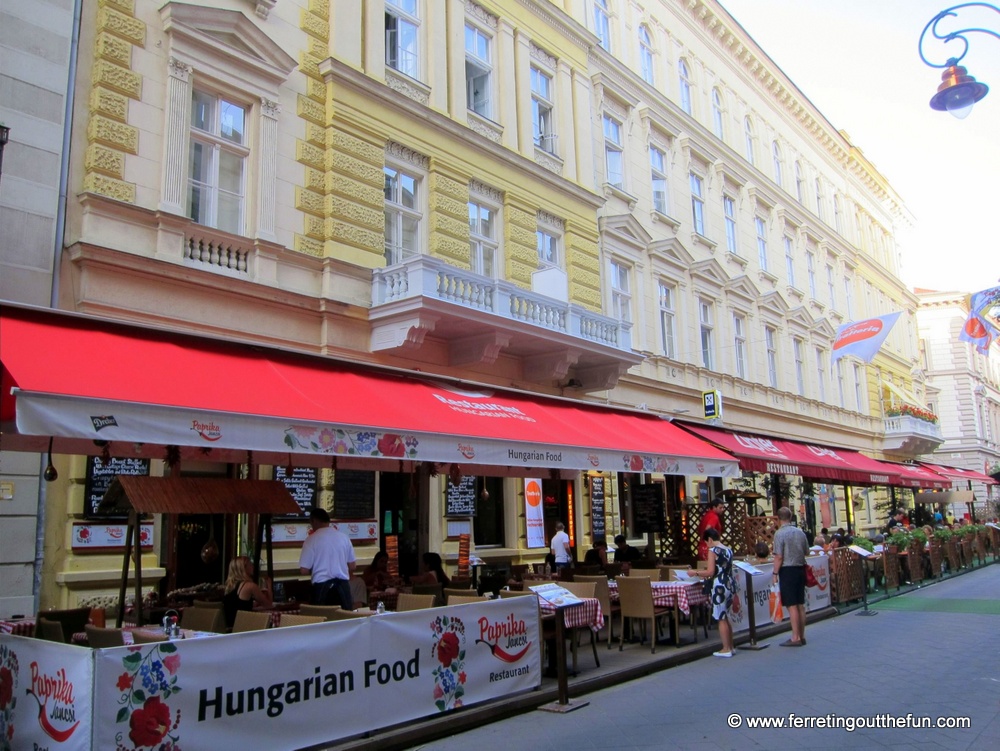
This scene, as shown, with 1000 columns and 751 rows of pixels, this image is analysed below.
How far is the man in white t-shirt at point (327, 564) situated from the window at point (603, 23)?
16.7m

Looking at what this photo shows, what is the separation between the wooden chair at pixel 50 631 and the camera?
21.3ft

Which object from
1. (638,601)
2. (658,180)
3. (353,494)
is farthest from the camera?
(658,180)

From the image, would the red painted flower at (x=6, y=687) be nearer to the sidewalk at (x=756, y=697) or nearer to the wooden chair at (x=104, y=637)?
the wooden chair at (x=104, y=637)

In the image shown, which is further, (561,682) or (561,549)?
(561,549)

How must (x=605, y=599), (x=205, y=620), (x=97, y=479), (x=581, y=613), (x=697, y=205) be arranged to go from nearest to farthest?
1. (x=205, y=620)
2. (x=581, y=613)
3. (x=97, y=479)
4. (x=605, y=599)
5. (x=697, y=205)

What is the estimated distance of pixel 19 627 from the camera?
7.48 metres

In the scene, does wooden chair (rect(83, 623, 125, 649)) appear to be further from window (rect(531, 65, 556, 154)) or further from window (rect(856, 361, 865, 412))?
window (rect(856, 361, 865, 412))

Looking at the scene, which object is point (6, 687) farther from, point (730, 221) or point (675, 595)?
point (730, 221)

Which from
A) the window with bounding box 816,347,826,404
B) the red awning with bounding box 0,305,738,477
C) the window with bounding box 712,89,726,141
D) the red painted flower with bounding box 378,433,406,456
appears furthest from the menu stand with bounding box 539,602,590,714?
the window with bounding box 816,347,826,404

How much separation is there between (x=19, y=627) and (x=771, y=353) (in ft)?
84.0

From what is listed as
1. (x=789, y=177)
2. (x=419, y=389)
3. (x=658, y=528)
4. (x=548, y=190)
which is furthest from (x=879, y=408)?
(x=419, y=389)

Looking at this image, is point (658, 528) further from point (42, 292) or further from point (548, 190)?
point (42, 292)

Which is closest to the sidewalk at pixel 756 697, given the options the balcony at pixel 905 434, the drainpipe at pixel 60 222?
the drainpipe at pixel 60 222

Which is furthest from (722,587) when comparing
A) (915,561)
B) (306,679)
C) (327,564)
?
(915,561)
